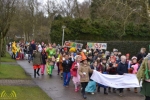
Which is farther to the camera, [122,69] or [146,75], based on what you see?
[122,69]

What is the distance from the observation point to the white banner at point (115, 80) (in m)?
11.5

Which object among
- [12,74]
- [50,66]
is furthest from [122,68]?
[12,74]

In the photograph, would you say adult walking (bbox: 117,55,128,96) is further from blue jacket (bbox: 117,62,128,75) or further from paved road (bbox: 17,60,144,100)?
paved road (bbox: 17,60,144,100)

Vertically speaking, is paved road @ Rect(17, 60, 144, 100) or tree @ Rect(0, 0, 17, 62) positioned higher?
tree @ Rect(0, 0, 17, 62)

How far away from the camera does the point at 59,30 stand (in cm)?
4072

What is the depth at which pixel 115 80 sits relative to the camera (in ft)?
38.1

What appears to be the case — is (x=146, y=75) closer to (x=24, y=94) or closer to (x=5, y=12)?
(x=24, y=94)

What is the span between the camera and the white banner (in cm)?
1146

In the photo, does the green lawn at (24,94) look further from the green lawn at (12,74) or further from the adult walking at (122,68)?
the adult walking at (122,68)

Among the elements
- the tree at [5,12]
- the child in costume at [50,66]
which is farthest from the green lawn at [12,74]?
the tree at [5,12]

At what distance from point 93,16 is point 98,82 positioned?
3520 centimetres

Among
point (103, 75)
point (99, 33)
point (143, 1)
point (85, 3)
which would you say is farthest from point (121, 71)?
point (85, 3)

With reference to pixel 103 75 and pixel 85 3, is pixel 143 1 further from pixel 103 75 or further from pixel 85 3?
pixel 85 3

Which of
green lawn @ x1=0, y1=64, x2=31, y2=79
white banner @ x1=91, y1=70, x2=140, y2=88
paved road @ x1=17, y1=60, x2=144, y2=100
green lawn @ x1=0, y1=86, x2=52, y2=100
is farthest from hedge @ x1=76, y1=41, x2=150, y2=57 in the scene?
green lawn @ x1=0, y1=86, x2=52, y2=100
